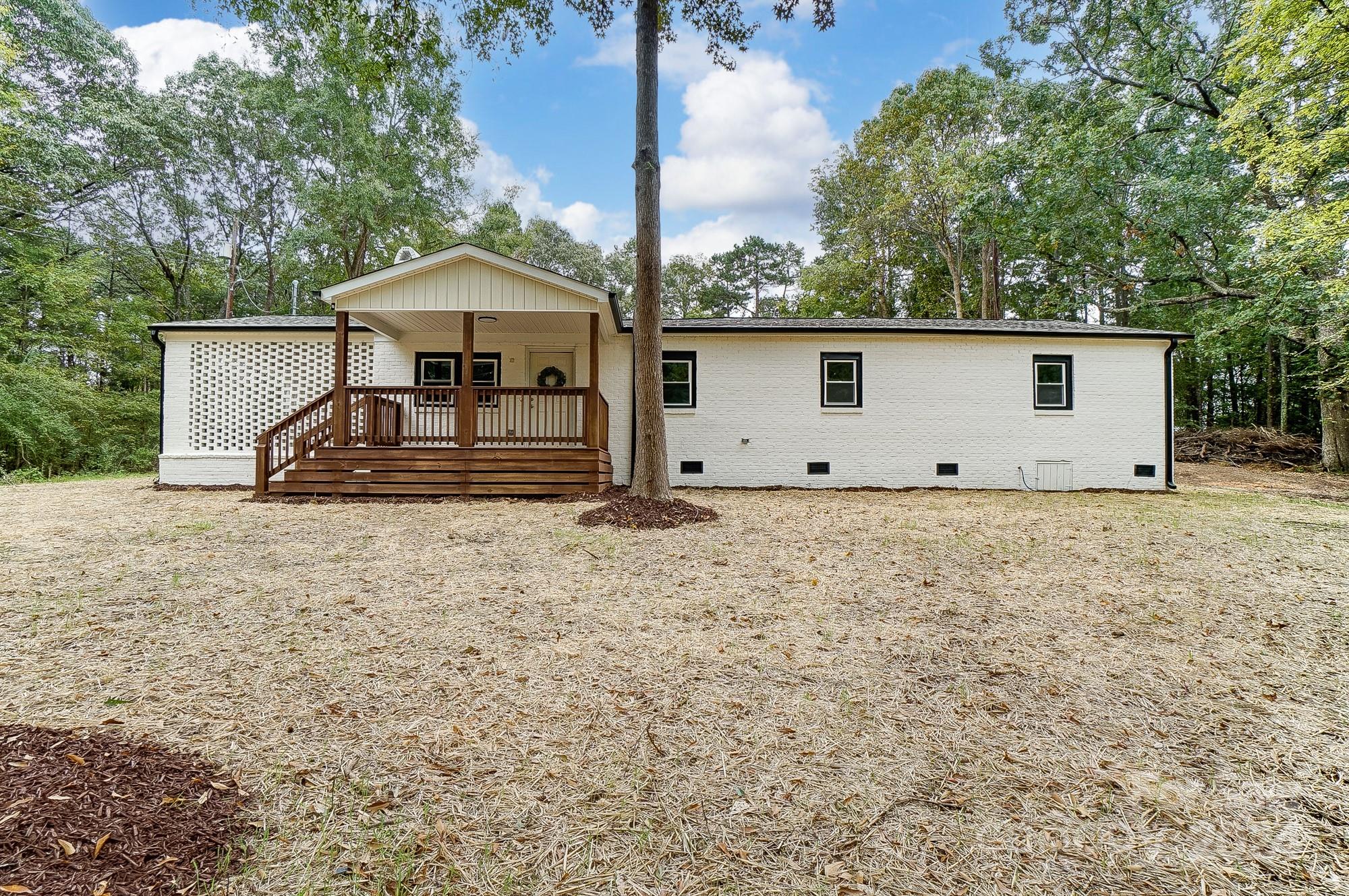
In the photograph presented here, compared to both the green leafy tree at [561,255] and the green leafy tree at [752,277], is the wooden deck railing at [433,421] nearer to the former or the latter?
the green leafy tree at [561,255]

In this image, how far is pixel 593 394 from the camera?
9.16 metres

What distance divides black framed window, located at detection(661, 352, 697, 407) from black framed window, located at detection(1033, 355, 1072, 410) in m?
6.95

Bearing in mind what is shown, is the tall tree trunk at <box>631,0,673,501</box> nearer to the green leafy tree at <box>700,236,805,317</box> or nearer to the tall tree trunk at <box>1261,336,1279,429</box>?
the tall tree trunk at <box>1261,336,1279,429</box>

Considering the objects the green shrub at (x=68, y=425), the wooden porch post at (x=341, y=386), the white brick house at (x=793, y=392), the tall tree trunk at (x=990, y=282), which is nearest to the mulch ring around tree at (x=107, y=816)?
the wooden porch post at (x=341, y=386)

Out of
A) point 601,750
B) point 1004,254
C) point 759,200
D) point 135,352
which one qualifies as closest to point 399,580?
point 601,750

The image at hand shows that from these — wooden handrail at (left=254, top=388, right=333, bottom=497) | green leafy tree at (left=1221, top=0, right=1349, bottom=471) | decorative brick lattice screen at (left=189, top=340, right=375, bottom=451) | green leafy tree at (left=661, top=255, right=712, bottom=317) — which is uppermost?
green leafy tree at (left=661, top=255, right=712, bottom=317)

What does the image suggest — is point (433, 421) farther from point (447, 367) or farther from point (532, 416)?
point (447, 367)

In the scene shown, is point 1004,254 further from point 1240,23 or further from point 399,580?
point 399,580

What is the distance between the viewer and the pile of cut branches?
49.6ft

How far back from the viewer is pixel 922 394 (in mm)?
11086

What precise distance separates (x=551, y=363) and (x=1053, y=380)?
10.3 meters

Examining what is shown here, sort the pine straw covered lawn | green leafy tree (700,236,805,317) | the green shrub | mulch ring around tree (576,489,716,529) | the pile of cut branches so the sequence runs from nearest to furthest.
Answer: the pine straw covered lawn < mulch ring around tree (576,489,716,529) < the green shrub < the pile of cut branches < green leafy tree (700,236,805,317)

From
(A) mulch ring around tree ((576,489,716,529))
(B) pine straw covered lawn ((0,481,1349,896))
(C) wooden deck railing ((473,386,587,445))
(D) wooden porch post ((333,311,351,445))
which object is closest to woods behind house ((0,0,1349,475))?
(D) wooden porch post ((333,311,351,445))

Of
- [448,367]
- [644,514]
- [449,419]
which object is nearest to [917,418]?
[644,514]
